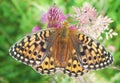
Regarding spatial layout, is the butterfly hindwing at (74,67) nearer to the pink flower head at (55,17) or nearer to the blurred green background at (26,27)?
the pink flower head at (55,17)

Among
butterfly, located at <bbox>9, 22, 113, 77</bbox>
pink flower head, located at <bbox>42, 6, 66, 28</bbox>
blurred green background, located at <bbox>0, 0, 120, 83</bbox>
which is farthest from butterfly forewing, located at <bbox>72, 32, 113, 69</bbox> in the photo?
blurred green background, located at <bbox>0, 0, 120, 83</bbox>

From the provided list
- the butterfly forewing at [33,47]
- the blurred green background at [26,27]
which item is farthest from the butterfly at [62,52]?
the blurred green background at [26,27]

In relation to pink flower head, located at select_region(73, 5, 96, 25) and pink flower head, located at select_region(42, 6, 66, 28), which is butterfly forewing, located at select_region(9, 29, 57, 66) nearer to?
pink flower head, located at select_region(42, 6, 66, 28)

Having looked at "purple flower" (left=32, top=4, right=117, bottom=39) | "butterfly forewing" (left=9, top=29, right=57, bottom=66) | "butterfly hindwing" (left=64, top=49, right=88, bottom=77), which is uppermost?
"purple flower" (left=32, top=4, right=117, bottom=39)

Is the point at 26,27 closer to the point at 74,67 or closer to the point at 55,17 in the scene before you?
the point at 55,17

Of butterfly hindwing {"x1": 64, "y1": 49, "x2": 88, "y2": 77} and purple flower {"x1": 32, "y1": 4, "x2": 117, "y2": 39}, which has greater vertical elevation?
purple flower {"x1": 32, "y1": 4, "x2": 117, "y2": 39}

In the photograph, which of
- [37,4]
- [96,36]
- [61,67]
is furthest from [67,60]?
[37,4]

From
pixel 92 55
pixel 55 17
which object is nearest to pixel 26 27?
pixel 55 17
